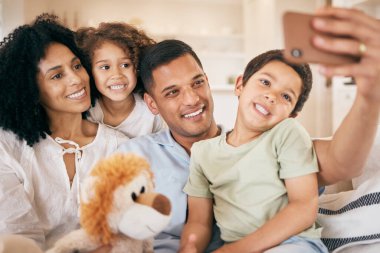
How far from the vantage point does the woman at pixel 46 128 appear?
3.98 ft

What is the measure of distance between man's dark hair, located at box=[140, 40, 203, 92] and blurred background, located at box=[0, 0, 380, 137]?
9.41 ft

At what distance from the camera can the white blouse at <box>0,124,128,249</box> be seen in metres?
1.11

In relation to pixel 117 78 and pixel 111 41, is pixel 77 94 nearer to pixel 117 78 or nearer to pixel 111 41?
pixel 117 78

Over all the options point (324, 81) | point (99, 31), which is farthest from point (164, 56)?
point (324, 81)

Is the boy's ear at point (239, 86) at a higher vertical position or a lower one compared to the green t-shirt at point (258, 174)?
higher

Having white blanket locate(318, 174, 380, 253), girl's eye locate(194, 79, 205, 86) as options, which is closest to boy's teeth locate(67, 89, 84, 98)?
girl's eye locate(194, 79, 205, 86)

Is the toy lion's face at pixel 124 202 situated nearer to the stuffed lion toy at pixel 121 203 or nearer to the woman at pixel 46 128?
the stuffed lion toy at pixel 121 203

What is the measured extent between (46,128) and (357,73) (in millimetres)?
1037

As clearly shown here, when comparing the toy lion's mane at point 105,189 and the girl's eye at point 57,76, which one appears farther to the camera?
the girl's eye at point 57,76

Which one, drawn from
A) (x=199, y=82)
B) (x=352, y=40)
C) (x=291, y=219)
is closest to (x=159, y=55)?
(x=199, y=82)

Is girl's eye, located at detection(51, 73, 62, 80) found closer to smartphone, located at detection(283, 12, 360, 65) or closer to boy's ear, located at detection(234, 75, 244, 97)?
boy's ear, located at detection(234, 75, 244, 97)

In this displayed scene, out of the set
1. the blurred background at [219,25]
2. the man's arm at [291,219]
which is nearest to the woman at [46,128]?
the man's arm at [291,219]

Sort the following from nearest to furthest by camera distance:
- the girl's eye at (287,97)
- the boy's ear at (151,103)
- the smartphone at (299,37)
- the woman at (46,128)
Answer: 1. the smartphone at (299,37)
2. the girl's eye at (287,97)
3. the woman at (46,128)
4. the boy's ear at (151,103)

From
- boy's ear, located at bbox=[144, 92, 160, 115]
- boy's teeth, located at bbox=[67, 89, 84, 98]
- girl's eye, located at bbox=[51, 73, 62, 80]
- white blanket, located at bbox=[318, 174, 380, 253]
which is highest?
girl's eye, located at bbox=[51, 73, 62, 80]
